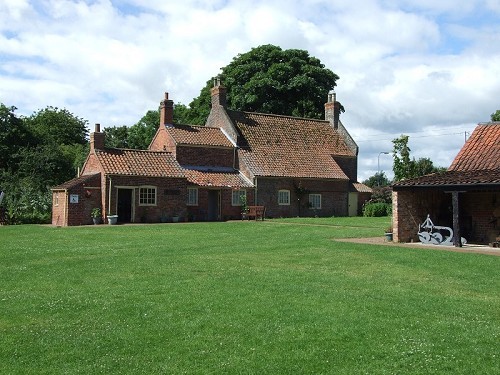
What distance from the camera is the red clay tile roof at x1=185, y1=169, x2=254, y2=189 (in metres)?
36.1

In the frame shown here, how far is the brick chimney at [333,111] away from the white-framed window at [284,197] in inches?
403

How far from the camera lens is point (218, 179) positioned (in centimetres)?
3716

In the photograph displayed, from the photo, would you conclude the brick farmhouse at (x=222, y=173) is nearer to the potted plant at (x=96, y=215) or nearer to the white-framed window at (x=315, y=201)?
the white-framed window at (x=315, y=201)

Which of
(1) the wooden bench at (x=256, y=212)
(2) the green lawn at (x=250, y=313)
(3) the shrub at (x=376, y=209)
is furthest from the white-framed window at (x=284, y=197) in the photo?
(2) the green lawn at (x=250, y=313)

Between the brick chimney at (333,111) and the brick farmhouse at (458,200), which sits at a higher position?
the brick chimney at (333,111)

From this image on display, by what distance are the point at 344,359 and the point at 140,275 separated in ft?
22.1

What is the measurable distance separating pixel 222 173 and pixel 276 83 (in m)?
16.4

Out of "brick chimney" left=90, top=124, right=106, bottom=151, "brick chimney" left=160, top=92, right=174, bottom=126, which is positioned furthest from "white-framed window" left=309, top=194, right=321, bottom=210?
"brick chimney" left=90, top=124, right=106, bottom=151

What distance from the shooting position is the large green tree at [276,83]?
5162 centimetres

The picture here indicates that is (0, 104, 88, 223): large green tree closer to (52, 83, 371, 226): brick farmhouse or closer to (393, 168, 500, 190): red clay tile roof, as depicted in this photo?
(52, 83, 371, 226): brick farmhouse

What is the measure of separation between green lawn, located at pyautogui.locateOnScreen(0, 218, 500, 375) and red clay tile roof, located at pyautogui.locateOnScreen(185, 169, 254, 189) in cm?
1993

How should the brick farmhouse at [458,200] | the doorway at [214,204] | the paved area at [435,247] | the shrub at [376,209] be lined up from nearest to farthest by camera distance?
the paved area at [435,247], the brick farmhouse at [458,200], the doorway at [214,204], the shrub at [376,209]

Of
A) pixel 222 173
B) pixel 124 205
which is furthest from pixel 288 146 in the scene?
pixel 124 205

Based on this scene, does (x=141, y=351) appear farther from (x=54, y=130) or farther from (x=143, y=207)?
(x=54, y=130)
